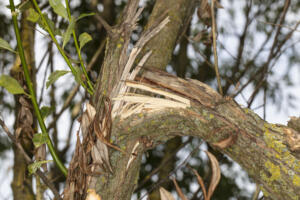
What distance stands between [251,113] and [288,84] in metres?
1.30

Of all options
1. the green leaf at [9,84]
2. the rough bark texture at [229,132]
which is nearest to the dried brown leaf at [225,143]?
the rough bark texture at [229,132]

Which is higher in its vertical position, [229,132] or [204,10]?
[204,10]

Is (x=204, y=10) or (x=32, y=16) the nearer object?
(x=32, y=16)

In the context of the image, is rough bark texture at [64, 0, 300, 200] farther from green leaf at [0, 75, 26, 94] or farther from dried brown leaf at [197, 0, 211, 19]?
dried brown leaf at [197, 0, 211, 19]

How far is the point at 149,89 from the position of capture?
69cm

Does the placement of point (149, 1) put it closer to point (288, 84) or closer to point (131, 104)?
point (288, 84)

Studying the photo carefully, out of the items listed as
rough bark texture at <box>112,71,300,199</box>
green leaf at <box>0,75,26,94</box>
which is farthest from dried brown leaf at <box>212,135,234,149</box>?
green leaf at <box>0,75,26,94</box>

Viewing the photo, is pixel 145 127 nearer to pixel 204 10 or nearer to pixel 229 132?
pixel 229 132

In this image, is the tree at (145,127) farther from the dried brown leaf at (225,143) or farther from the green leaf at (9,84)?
the green leaf at (9,84)

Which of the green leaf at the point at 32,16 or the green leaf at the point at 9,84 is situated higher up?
the green leaf at the point at 32,16

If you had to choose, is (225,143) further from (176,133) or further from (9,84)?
(9,84)

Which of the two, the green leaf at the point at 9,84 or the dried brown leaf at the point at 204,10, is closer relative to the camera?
the green leaf at the point at 9,84

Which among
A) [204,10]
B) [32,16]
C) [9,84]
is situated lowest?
[9,84]

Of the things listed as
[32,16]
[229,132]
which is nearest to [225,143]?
[229,132]
